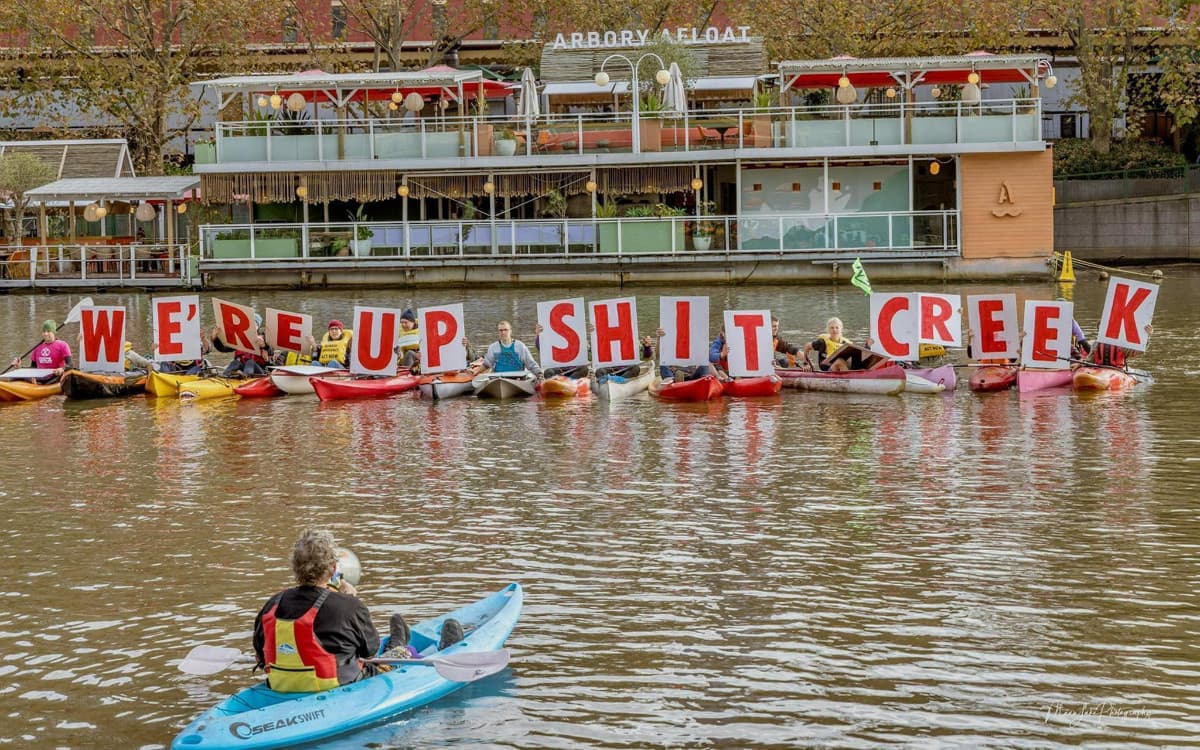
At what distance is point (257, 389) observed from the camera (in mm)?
25219

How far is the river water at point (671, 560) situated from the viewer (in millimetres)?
9688

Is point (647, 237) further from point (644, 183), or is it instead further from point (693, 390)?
point (693, 390)

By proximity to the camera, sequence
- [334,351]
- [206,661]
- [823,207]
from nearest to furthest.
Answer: [206,661] < [334,351] < [823,207]

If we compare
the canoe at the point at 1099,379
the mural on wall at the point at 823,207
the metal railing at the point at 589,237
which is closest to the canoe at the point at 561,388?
the canoe at the point at 1099,379

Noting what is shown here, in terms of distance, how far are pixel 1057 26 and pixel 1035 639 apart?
53.5 meters

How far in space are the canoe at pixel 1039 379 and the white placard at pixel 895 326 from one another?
1635mm

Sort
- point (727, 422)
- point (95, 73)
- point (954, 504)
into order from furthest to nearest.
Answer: point (95, 73) < point (727, 422) < point (954, 504)

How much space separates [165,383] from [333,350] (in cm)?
261

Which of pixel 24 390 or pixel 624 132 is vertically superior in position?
pixel 624 132

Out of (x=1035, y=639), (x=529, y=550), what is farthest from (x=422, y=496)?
(x=1035, y=639)

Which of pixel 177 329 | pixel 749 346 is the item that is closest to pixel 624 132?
pixel 177 329

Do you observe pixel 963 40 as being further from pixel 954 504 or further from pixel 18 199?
pixel 954 504

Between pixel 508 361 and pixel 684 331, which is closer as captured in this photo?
pixel 684 331

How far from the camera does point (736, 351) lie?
80.1 feet
